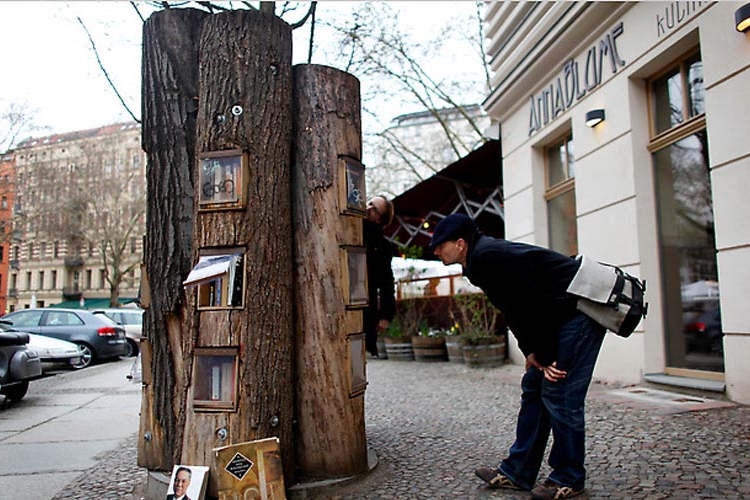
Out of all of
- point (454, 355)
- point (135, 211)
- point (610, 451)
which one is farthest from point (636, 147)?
point (135, 211)

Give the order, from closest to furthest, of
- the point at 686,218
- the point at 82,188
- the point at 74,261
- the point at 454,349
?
the point at 686,218 < the point at 454,349 < the point at 82,188 < the point at 74,261

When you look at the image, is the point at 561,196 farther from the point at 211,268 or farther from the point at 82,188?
the point at 82,188

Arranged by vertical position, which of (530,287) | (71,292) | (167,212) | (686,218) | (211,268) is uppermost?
(71,292)

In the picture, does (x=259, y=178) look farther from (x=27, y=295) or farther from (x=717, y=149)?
(x=27, y=295)

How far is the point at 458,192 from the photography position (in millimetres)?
13070

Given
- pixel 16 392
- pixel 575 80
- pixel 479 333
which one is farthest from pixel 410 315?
pixel 16 392

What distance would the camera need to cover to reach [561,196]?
373 inches

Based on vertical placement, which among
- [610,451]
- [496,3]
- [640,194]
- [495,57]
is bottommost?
[610,451]

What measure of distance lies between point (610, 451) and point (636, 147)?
4.26 meters

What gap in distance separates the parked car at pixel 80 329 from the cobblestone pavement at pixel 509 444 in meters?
10.3

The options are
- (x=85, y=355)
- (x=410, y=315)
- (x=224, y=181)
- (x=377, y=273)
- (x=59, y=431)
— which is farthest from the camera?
(x=85, y=355)

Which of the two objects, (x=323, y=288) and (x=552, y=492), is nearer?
(x=552, y=492)

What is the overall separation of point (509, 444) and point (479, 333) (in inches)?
226

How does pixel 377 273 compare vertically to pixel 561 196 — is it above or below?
below
